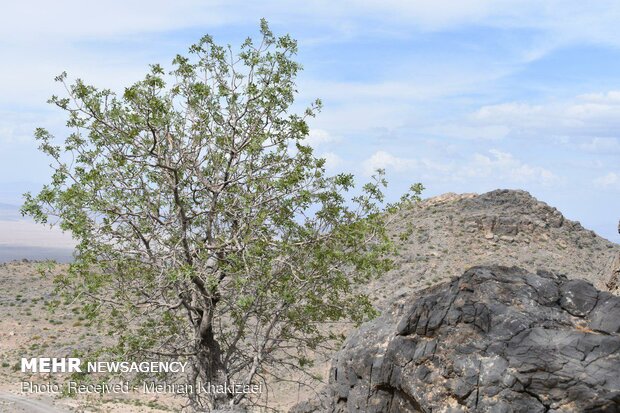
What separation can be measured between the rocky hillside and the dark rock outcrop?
33727mm

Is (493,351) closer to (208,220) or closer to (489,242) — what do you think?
(208,220)

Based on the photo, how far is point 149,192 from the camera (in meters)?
17.2

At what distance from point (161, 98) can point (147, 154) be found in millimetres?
1355

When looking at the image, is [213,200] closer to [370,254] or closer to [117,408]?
[370,254]

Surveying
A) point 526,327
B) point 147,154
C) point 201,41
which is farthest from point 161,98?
point 526,327

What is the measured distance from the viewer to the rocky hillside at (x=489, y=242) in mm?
47219

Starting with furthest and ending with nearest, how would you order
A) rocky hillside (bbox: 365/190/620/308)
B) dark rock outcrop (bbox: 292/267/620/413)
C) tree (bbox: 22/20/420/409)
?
rocky hillside (bbox: 365/190/620/308) → tree (bbox: 22/20/420/409) → dark rock outcrop (bbox: 292/267/620/413)

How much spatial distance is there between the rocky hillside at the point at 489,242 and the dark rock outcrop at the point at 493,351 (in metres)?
33.7

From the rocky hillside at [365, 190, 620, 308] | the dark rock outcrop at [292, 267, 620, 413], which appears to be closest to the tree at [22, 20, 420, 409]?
the dark rock outcrop at [292, 267, 620, 413]

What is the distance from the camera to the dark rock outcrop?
26.8 ft

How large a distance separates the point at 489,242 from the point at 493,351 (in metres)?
43.2

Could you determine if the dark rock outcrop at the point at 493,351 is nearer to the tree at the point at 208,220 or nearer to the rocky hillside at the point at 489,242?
the tree at the point at 208,220

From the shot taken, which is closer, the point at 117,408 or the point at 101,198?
the point at 101,198

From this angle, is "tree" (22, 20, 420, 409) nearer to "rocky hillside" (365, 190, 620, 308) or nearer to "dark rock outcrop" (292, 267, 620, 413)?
"dark rock outcrop" (292, 267, 620, 413)
